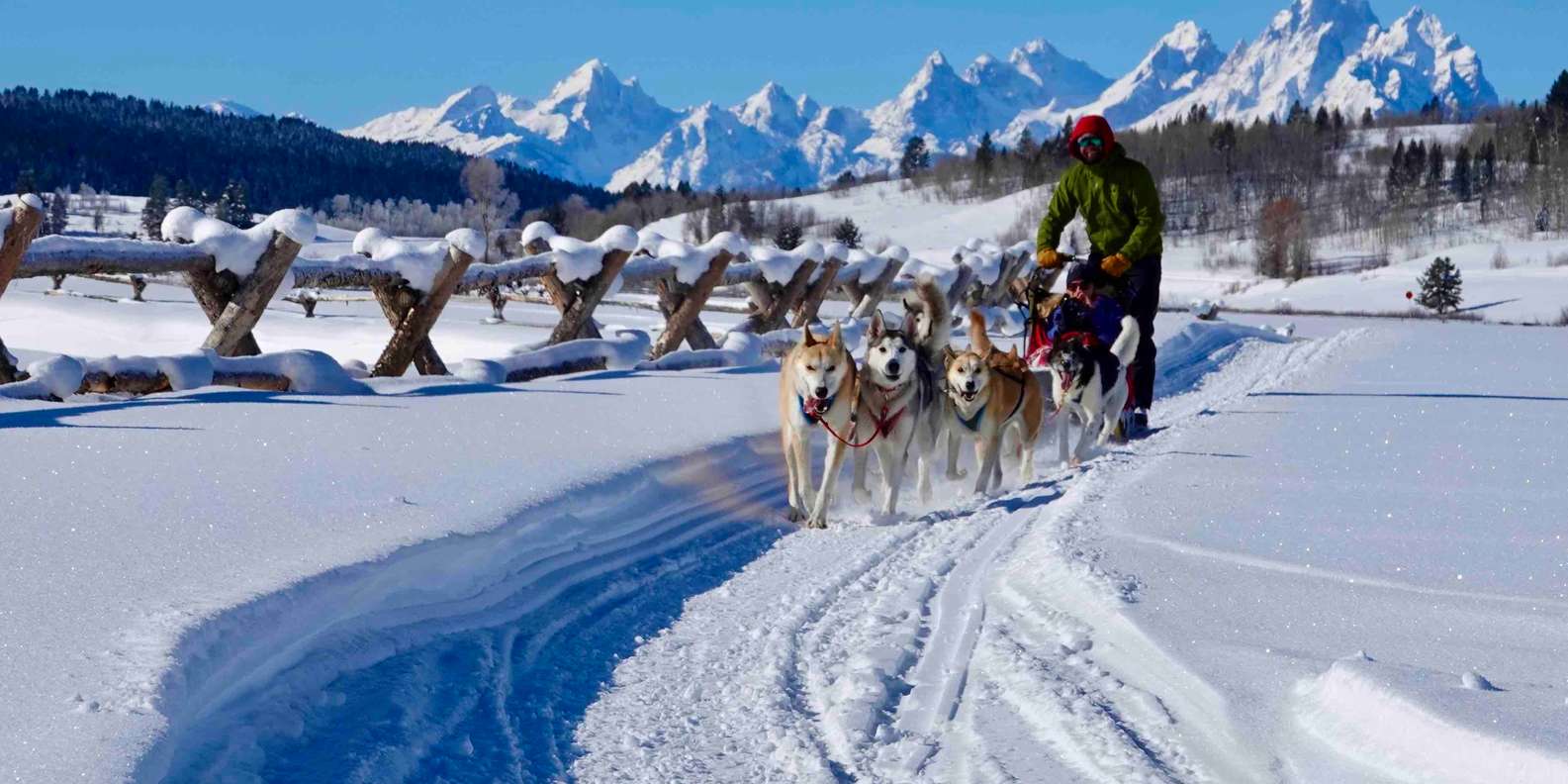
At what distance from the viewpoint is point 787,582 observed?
5133 mm

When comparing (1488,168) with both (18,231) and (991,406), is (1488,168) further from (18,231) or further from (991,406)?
(18,231)

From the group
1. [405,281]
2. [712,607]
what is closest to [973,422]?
[712,607]

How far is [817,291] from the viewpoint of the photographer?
1463cm

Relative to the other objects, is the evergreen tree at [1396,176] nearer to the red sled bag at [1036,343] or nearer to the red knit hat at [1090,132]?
the red sled bag at [1036,343]

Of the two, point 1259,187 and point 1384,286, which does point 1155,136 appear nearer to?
point 1259,187

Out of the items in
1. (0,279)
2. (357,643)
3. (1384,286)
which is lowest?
(1384,286)

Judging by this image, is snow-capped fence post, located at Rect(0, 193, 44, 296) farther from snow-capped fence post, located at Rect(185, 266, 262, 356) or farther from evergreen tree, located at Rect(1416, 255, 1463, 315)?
evergreen tree, located at Rect(1416, 255, 1463, 315)

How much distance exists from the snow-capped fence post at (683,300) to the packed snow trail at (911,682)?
6246mm

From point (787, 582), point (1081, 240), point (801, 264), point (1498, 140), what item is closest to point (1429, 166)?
point (1498, 140)

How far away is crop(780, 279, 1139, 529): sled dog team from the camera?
657cm

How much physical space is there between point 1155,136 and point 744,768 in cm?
14630

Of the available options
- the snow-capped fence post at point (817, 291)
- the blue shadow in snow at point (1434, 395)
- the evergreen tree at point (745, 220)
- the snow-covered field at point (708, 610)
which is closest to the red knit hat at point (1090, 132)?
the snow-covered field at point (708, 610)

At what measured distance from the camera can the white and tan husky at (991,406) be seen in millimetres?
7215

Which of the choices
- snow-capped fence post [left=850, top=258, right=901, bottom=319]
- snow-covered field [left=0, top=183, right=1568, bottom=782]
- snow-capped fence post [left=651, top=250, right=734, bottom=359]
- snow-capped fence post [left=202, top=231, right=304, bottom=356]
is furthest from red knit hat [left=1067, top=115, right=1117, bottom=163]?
snow-capped fence post [left=850, top=258, right=901, bottom=319]
